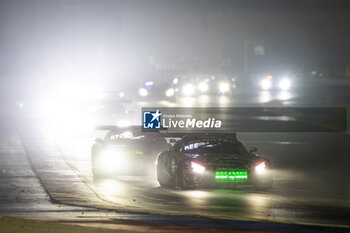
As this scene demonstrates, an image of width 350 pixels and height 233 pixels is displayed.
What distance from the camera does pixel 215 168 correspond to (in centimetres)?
1390

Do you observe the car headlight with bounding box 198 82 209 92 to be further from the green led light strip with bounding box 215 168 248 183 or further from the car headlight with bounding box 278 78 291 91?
the green led light strip with bounding box 215 168 248 183

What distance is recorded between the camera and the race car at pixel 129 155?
1741 cm

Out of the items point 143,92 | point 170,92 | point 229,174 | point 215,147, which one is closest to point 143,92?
point 143,92

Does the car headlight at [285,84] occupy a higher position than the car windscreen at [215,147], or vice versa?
the car windscreen at [215,147]

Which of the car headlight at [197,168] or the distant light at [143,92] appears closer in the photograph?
the car headlight at [197,168]

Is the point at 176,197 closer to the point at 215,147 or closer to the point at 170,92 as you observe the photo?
the point at 215,147

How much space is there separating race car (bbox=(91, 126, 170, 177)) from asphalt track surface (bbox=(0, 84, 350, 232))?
533 mm

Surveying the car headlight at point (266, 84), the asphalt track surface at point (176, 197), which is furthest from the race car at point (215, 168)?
A: the car headlight at point (266, 84)

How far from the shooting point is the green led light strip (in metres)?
13.9

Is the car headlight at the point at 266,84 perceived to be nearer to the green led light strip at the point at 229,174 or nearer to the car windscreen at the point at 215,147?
the car windscreen at the point at 215,147

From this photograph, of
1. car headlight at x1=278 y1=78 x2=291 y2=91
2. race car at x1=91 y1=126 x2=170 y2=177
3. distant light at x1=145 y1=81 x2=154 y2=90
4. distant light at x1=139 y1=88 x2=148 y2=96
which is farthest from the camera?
car headlight at x1=278 y1=78 x2=291 y2=91

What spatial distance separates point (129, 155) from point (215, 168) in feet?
13.0

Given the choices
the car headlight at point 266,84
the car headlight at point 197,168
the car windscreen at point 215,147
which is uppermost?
the car windscreen at point 215,147

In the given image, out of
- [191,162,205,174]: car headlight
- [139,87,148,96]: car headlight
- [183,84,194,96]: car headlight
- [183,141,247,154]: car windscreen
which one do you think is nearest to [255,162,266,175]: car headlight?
[183,141,247,154]: car windscreen
